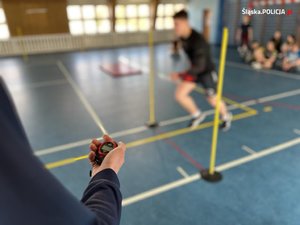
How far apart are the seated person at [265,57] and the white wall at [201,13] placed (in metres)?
5.83

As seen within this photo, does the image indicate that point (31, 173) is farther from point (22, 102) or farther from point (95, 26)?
point (95, 26)

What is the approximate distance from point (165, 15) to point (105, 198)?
49.9 feet

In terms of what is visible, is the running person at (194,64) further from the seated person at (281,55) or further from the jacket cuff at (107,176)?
the seated person at (281,55)

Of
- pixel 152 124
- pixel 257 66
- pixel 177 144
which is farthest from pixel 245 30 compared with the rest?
pixel 177 144

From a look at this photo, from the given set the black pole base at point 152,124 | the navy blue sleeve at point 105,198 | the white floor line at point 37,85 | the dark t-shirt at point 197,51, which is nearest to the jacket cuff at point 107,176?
the navy blue sleeve at point 105,198

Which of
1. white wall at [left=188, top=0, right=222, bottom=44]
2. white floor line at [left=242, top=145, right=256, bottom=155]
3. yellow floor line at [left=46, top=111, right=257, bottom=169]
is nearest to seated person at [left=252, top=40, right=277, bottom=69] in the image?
yellow floor line at [left=46, top=111, right=257, bottom=169]

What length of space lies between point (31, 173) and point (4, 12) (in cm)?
1333

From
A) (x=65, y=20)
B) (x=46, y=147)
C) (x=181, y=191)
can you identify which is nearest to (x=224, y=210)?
(x=181, y=191)

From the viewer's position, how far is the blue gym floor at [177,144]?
7.98 ft

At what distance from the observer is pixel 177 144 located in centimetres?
360

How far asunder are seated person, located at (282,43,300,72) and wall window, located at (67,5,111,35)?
926 cm

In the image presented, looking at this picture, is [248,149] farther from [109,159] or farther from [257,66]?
[257,66]

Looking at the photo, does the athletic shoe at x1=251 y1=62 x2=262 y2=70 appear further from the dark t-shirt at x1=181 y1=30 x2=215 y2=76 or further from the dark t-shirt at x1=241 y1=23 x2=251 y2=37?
the dark t-shirt at x1=181 y1=30 x2=215 y2=76

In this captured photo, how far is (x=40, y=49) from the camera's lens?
12.3m
